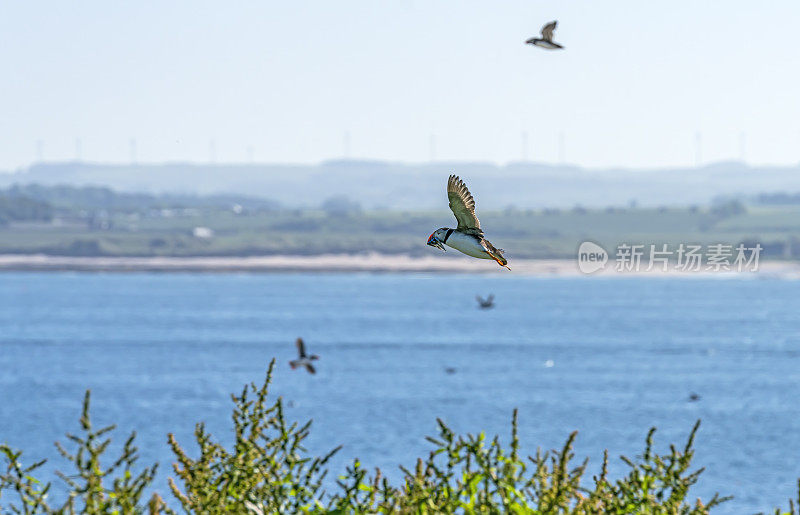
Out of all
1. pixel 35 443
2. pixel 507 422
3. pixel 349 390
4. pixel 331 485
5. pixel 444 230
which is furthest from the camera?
pixel 349 390

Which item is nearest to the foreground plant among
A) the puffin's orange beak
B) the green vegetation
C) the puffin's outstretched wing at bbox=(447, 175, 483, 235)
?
the green vegetation

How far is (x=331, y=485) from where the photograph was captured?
57.6m

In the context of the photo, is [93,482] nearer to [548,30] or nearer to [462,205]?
[462,205]

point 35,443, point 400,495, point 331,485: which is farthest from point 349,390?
point 400,495

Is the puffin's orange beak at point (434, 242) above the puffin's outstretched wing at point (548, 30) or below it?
below

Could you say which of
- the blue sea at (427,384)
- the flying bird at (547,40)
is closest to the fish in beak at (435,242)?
the flying bird at (547,40)

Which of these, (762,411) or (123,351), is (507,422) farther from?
(123,351)

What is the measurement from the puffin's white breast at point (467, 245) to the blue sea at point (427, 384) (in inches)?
1833

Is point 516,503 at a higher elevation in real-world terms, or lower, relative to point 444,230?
lower

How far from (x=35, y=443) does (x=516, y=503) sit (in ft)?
275

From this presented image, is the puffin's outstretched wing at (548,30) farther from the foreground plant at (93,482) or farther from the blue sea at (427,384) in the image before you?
the blue sea at (427,384)

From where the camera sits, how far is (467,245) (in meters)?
3.83

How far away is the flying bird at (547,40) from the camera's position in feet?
15.6

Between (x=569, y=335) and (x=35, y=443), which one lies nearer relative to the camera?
(x=35, y=443)
